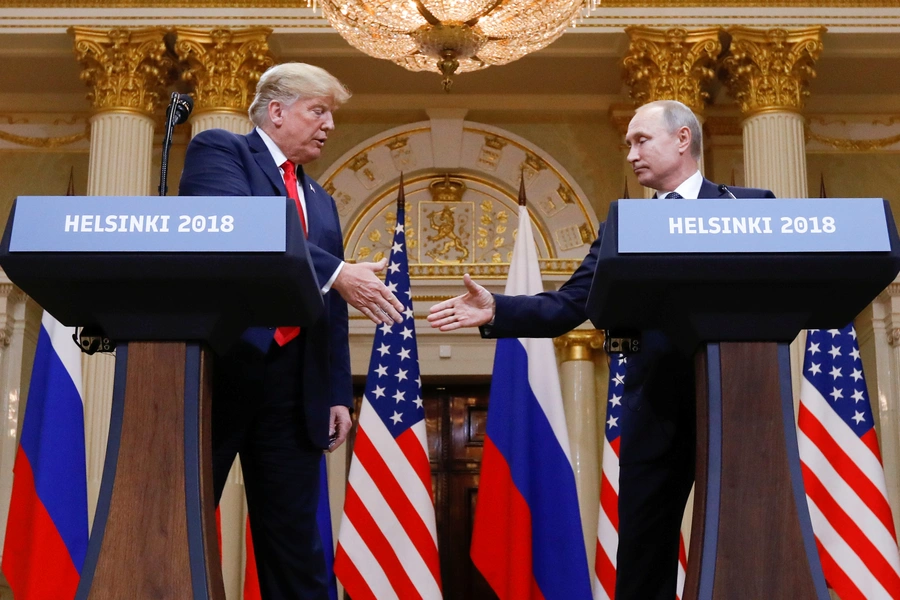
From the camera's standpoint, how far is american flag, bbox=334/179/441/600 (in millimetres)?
5715

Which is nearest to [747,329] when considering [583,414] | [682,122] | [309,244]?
[309,244]

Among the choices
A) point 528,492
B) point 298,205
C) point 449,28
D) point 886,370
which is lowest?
point 528,492

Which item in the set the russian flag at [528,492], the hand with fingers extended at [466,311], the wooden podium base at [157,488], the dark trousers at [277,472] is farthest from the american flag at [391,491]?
the wooden podium base at [157,488]

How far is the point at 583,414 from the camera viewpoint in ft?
26.2

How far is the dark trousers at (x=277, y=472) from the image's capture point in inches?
107

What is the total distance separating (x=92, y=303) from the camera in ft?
7.09

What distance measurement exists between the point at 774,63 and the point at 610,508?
3.23 metres

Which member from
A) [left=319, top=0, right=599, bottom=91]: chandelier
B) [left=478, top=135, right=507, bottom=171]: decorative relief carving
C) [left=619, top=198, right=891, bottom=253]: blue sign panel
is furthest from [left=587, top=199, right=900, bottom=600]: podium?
[left=478, top=135, right=507, bottom=171]: decorative relief carving

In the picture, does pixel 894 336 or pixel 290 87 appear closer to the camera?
pixel 290 87

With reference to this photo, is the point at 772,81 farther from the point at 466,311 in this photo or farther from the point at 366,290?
the point at 366,290

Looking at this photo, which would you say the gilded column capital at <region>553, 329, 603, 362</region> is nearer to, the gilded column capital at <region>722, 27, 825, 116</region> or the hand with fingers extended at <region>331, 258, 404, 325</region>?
the gilded column capital at <region>722, 27, 825, 116</region>

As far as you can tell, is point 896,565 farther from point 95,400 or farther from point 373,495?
point 95,400

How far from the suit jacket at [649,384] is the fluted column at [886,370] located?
18.0 ft

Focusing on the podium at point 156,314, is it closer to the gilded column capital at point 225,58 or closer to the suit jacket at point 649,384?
the suit jacket at point 649,384
